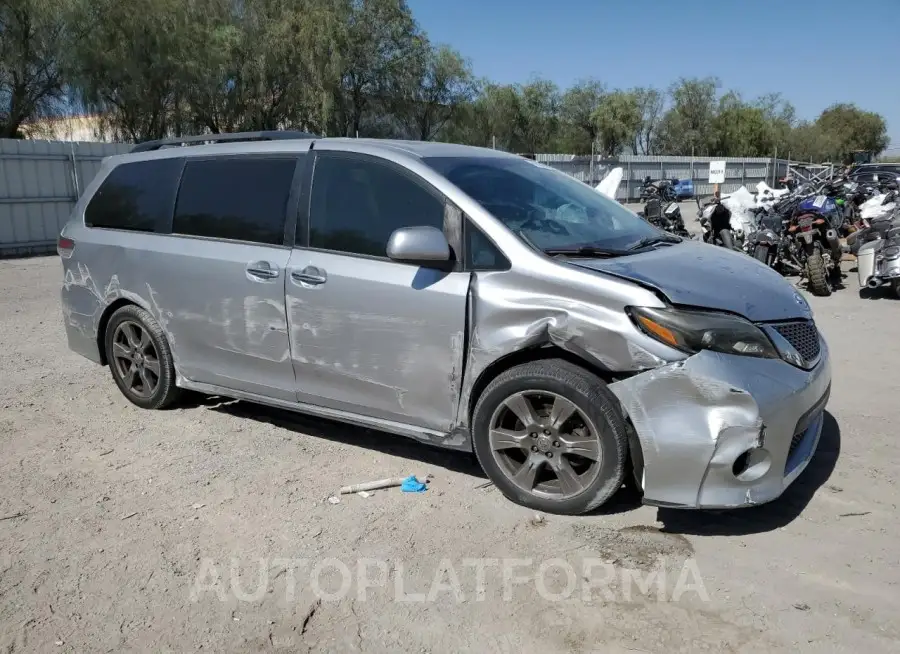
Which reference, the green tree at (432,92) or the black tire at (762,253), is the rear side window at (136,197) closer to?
the black tire at (762,253)

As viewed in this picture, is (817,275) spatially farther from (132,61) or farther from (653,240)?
(132,61)

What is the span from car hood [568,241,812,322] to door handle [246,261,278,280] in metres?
1.78

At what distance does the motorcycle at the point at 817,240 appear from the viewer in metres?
9.64

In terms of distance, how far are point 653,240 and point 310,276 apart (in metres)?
1.98

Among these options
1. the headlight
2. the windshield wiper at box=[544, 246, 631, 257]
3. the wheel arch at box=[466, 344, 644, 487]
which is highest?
the windshield wiper at box=[544, 246, 631, 257]

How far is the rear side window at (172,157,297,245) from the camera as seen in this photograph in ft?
14.7

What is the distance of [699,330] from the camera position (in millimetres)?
3266

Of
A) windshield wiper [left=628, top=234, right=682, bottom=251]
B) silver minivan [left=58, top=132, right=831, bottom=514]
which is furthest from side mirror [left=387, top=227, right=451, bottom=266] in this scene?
windshield wiper [left=628, top=234, right=682, bottom=251]

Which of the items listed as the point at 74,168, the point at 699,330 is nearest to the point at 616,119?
the point at 74,168

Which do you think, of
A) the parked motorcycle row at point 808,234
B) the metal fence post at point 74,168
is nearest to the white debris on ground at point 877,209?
the parked motorcycle row at point 808,234

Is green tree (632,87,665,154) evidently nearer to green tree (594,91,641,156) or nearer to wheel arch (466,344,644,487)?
green tree (594,91,641,156)

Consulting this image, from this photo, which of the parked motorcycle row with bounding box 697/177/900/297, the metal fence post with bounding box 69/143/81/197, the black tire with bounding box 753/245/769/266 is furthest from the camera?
the metal fence post with bounding box 69/143/81/197

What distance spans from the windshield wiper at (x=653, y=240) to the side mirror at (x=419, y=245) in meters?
1.06

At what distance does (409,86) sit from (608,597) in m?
36.6
